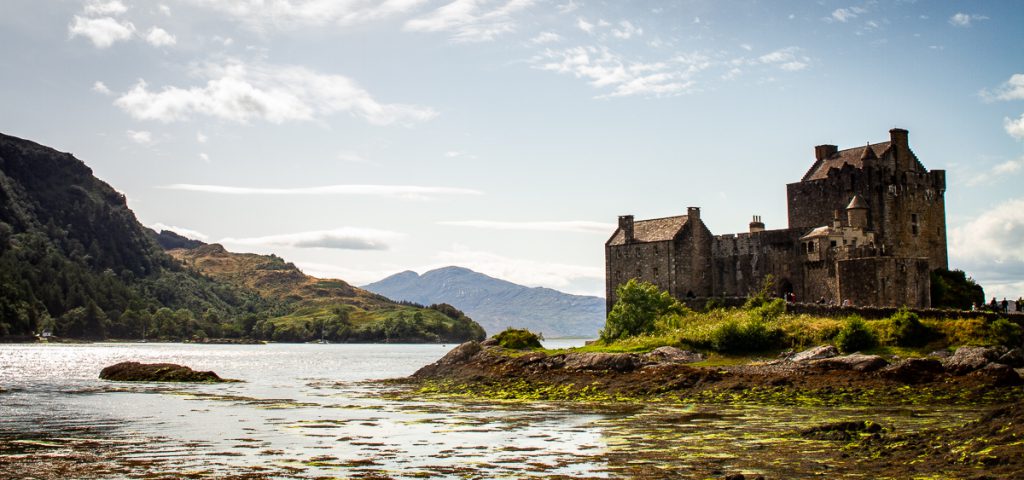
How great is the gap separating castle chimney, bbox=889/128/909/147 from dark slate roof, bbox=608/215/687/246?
61.2 ft

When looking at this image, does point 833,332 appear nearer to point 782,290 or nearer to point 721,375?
point 721,375

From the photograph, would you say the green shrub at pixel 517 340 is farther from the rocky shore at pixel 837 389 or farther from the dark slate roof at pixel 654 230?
the dark slate roof at pixel 654 230

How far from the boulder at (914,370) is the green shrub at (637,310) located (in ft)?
78.4

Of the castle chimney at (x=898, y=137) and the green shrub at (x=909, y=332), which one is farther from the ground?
the castle chimney at (x=898, y=137)

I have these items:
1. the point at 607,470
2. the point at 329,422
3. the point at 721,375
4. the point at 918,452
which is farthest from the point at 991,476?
the point at 721,375

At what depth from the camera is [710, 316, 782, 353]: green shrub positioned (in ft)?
197

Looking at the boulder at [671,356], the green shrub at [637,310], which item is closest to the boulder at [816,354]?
the boulder at [671,356]

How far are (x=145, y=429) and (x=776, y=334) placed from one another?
3964 centimetres

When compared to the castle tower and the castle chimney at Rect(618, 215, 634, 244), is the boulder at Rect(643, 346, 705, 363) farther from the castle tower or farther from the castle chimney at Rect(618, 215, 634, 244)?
the castle chimney at Rect(618, 215, 634, 244)

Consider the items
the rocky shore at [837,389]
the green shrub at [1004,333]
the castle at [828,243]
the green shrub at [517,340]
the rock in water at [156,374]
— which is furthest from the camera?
the rock in water at [156,374]

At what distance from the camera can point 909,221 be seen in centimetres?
7694

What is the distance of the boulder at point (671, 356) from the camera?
5975 centimetres

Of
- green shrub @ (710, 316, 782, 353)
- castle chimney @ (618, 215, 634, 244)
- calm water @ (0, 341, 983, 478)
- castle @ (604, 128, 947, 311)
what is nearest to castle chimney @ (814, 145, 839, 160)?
castle @ (604, 128, 947, 311)

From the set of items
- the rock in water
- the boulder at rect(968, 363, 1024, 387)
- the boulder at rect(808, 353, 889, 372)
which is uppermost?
the boulder at rect(808, 353, 889, 372)
